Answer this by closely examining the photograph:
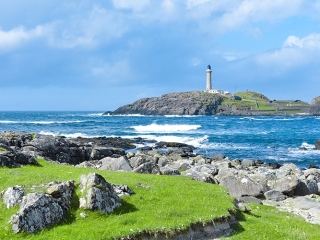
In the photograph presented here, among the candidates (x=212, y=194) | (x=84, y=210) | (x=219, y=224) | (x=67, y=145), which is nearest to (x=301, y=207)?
(x=212, y=194)

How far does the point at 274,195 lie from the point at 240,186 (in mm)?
3061

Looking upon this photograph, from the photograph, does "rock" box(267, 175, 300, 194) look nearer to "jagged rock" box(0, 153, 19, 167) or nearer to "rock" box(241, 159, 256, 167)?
"jagged rock" box(0, 153, 19, 167)

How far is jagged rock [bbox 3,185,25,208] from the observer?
18.1 m

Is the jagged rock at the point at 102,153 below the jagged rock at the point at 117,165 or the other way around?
below

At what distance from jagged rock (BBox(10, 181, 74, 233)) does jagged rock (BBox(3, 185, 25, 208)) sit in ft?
2.16

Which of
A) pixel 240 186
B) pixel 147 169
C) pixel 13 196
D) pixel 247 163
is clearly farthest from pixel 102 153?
pixel 13 196

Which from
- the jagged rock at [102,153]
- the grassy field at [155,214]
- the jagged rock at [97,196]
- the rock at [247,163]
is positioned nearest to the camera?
the grassy field at [155,214]

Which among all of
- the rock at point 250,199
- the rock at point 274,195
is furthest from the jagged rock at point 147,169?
the rock at point 274,195

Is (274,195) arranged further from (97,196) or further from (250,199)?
(97,196)

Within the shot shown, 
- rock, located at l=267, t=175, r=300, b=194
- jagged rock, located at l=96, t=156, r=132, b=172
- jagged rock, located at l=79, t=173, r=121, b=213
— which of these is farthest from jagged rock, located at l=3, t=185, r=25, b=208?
rock, located at l=267, t=175, r=300, b=194

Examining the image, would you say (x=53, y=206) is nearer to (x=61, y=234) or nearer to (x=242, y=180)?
(x=61, y=234)

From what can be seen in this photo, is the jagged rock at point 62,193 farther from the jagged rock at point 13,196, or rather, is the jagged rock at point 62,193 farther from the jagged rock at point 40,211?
the jagged rock at point 13,196

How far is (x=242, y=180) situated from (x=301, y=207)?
4.61 m

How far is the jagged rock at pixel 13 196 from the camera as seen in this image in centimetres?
1809
